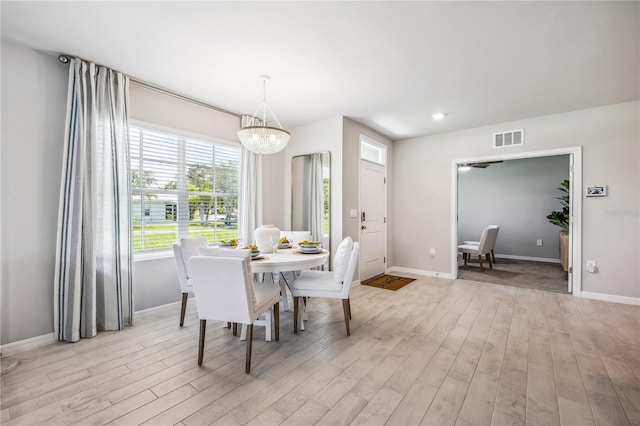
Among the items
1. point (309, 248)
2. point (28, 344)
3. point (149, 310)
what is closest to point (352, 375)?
point (309, 248)

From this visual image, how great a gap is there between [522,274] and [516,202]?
7.67 feet

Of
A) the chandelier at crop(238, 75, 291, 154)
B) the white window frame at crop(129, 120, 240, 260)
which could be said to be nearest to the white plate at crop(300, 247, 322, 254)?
the chandelier at crop(238, 75, 291, 154)

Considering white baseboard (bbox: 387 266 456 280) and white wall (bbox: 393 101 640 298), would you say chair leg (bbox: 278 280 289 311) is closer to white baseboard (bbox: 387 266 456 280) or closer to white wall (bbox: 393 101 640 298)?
white baseboard (bbox: 387 266 456 280)

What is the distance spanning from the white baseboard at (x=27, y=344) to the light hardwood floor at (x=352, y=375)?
0.41 ft

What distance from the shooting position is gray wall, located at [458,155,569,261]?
6.60m

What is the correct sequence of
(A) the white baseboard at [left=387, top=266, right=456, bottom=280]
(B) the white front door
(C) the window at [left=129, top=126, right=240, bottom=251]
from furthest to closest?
1. (A) the white baseboard at [left=387, top=266, right=456, bottom=280]
2. (B) the white front door
3. (C) the window at [left=129, top=126, right=240, bottom=251]

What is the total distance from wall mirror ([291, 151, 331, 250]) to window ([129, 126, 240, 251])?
961 mm

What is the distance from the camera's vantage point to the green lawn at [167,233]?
3.31m

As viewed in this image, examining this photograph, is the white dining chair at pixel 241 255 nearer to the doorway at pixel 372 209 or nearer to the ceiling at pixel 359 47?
the ceiling at pixel 359 47

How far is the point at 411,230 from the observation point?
548 cm

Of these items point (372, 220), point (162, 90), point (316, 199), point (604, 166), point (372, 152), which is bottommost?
point (372, 220)

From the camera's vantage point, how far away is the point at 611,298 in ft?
12.4

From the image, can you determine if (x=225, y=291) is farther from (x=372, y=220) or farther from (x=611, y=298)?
(x=611, y=298)

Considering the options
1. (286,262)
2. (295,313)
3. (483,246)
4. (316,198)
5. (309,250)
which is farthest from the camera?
(483,246)
